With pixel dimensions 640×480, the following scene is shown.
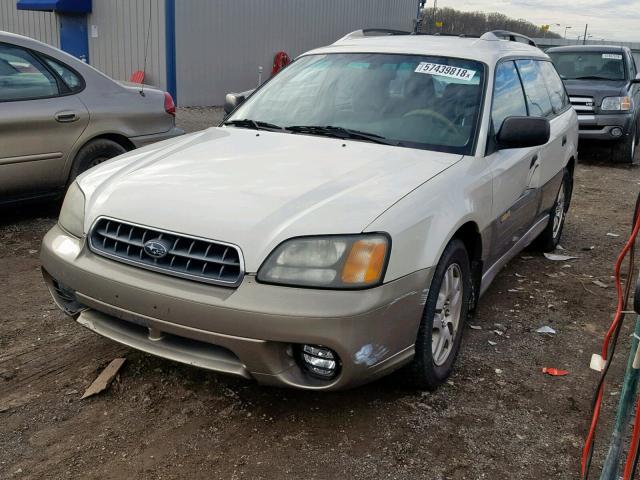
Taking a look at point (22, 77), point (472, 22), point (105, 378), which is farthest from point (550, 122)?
point (472, 22)

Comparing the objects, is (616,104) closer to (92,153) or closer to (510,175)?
(510,175)

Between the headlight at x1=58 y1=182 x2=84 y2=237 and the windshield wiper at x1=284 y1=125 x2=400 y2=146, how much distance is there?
4.13 feet

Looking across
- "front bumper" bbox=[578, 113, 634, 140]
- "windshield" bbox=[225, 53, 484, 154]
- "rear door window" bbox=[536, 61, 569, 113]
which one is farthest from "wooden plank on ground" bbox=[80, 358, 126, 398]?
"front bumper" bbox=[578, 113, 634, 140]

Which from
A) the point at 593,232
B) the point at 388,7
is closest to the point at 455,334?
the point at 593,232

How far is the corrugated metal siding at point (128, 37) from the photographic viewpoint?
14039mm

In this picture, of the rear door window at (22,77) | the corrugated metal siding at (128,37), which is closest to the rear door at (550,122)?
the rear door window at (22,77)

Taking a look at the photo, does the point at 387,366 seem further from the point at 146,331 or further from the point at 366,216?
the point at 146,331

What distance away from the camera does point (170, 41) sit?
14.1 m

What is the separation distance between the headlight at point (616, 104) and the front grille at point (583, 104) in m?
0.17

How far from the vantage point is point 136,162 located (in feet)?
11.4

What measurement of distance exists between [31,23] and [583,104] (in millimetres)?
12729

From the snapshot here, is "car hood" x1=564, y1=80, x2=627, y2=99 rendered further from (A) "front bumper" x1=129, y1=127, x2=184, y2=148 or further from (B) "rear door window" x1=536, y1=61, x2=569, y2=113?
(A) "front bumper" x1=129, y1=127, x2=184, y2=148

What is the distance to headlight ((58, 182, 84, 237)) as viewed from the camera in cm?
310

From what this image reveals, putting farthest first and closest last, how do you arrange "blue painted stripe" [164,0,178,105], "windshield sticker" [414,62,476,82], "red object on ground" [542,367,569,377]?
"blue painted stripe" [164,0,178,105] < "windshield sticker" [414,62,476,82] < "red object on ground" [542,367,569,377]
